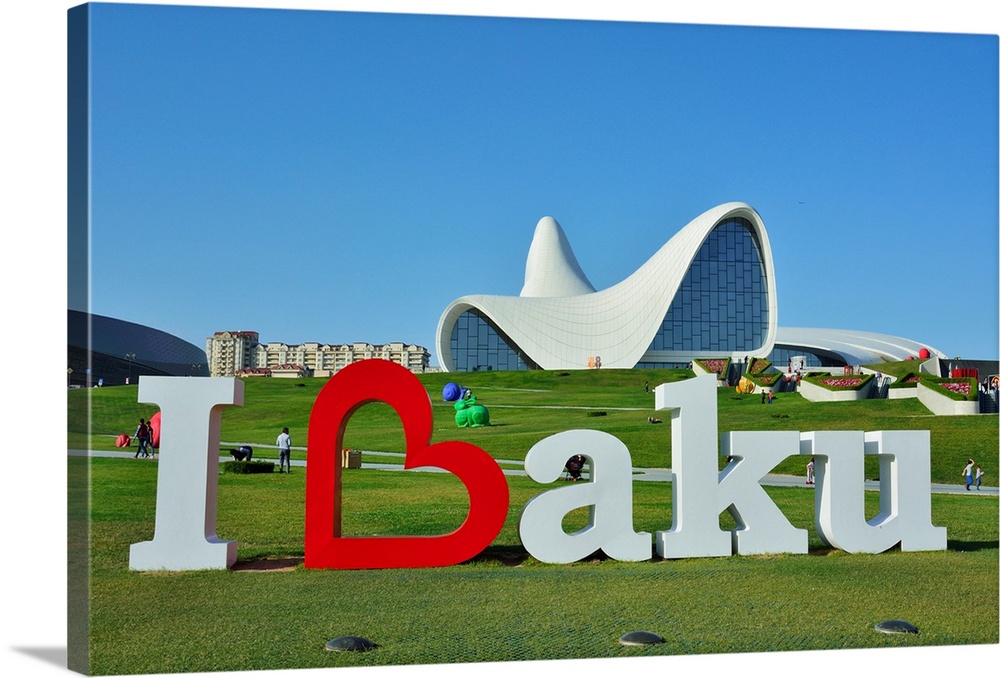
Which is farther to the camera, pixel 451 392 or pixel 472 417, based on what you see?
pixel 451 392

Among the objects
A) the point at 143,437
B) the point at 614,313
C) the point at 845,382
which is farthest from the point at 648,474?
the point at 614,313

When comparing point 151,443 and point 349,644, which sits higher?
point 151,443

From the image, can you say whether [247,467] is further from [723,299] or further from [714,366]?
[723,299]

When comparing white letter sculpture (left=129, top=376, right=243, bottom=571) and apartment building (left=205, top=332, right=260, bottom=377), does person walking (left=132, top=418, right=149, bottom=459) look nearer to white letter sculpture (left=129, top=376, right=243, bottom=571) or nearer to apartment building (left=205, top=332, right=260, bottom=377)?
white letter sculpture (left=129, top=376, right=243, bottom=571)

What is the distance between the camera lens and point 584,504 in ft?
37.6

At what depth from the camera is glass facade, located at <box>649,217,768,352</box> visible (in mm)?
72062

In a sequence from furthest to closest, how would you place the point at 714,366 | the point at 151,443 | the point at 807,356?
1. the point at 807,356
2. the point at 714,366
3. the point at 151,443

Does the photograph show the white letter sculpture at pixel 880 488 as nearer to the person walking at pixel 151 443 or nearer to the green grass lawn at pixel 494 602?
the green grass lawn at pixel 494 602

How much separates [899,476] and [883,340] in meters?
70.7

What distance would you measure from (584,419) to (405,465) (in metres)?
27.8

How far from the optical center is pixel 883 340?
78.8 m

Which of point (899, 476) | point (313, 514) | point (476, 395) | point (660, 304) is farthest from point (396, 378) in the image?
point (660, 304)

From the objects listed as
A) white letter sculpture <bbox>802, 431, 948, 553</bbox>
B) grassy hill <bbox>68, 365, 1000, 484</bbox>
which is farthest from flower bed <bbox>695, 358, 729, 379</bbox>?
white letter sculpture <bbox>802, 431, 948, 553</bbox>

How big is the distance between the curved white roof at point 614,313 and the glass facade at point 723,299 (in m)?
0.87
